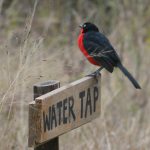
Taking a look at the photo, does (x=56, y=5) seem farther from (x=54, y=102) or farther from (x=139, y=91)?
(x=54, y=102)

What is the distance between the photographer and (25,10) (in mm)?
7910

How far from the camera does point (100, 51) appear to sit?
5.18 metres

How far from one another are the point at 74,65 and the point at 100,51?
0.91 m

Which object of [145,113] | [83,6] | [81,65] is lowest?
[145,113]

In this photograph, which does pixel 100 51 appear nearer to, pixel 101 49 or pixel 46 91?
pixel 101 49

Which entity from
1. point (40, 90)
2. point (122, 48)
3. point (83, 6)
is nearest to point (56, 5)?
point (83, 6)

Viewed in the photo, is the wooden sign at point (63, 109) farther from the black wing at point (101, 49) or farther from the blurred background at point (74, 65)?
the black wing at point (101, 49)

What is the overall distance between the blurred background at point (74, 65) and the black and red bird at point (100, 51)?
6.2 inches

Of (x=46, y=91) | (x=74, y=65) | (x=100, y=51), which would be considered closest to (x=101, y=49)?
(x=100, y=51)

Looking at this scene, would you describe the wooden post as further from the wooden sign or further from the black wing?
the black wing

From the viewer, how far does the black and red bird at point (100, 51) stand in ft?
16.5

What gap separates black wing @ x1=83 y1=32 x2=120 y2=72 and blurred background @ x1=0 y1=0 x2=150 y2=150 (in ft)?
0.51

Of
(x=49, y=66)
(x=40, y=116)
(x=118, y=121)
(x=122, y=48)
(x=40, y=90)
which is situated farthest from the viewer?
(x=122, y=48)

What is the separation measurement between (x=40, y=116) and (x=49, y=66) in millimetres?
1371
